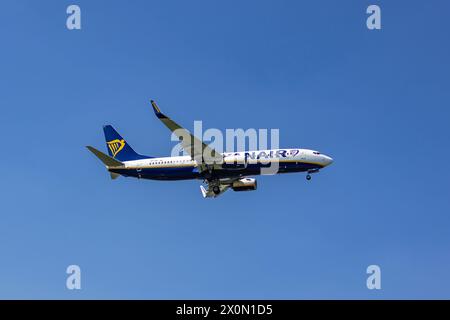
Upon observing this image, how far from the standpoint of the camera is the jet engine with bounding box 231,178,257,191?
97.1m

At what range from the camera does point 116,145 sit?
102438mm

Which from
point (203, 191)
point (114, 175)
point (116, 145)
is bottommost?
point (203, 191)

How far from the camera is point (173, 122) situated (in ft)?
263

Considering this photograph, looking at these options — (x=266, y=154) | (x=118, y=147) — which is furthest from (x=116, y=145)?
(x=266, y=154)

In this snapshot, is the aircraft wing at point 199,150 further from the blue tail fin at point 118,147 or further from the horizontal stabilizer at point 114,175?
the horizontal stabilizer at point 114,175

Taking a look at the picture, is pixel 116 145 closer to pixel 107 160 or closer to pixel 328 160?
pixel 107 160

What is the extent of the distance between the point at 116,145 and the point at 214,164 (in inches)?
768

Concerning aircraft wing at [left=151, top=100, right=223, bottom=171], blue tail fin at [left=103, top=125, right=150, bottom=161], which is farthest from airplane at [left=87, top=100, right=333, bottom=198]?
blue tail fin at [left=103, top=125, right=150, bottom=161]

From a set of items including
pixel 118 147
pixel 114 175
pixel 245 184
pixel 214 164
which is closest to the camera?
pixel 214 164

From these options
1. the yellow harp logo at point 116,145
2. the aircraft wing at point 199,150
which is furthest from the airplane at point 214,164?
the yellow harp logo at point 116,145
